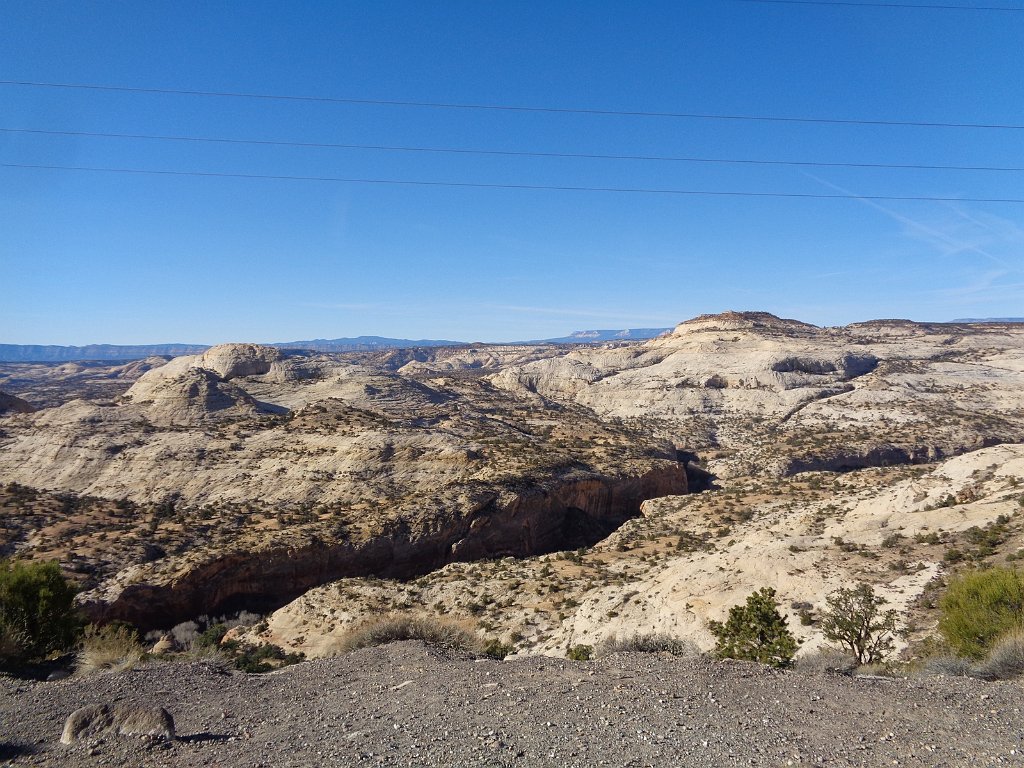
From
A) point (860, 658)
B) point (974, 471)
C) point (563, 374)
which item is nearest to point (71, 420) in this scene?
point (860, 658)

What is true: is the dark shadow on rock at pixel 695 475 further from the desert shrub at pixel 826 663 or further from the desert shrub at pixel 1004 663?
the desert shrub at pixel 1004 663

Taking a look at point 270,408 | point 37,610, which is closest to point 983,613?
point 37,610

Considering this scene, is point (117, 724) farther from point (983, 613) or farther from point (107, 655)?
point (983, 613)

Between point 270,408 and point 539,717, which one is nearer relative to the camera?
point 539,717

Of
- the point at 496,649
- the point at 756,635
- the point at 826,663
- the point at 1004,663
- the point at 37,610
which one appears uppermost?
the point at 1004,663

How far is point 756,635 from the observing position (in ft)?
44.5

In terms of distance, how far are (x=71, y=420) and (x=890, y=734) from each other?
161ft

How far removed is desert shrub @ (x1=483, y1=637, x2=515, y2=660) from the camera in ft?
48.5

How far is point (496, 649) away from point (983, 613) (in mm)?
10456

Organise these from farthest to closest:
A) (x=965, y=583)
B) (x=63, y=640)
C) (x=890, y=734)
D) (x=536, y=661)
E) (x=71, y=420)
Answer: (x=71, y=420), (x=63, y=640), (x=965, y=583), (x=536, y=661), (x=890, y=734)

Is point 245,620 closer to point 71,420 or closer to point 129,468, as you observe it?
point 129,468

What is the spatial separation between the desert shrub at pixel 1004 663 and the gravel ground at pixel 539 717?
1.11 m

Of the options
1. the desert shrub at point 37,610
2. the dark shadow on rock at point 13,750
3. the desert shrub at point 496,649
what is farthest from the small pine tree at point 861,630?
the desert shrub at point 37,610

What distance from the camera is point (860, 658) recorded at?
13.2 m
